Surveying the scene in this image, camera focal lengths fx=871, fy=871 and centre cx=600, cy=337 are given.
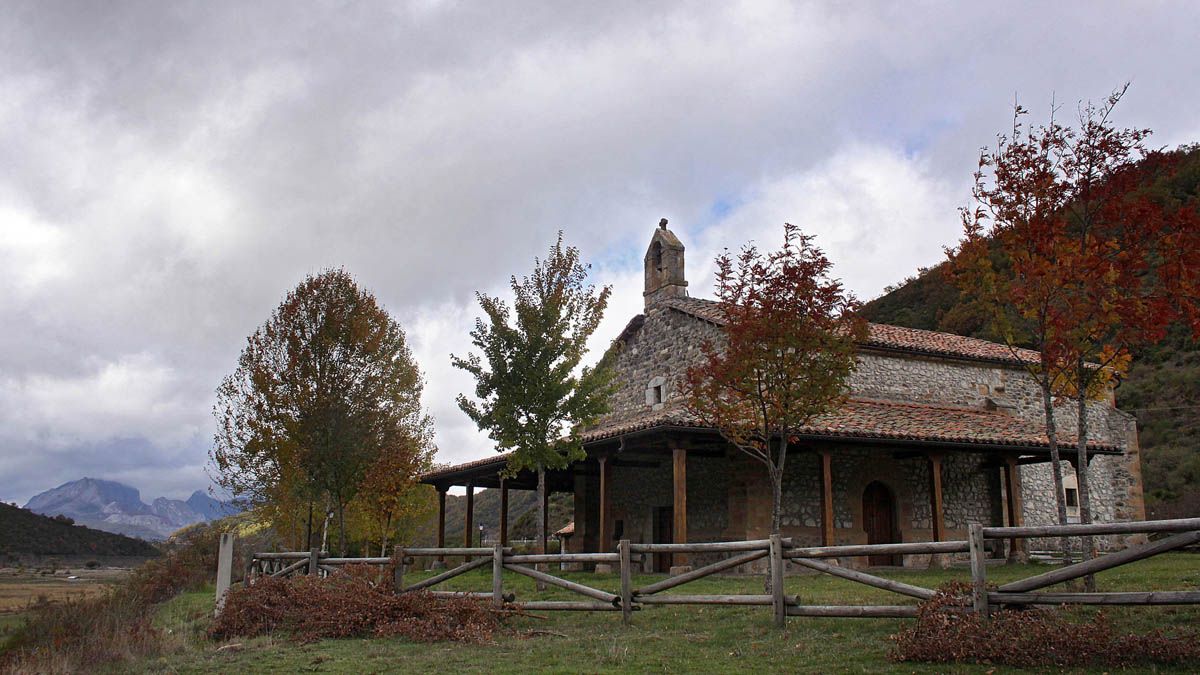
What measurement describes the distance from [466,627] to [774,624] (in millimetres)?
3859

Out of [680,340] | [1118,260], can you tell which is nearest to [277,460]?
[680,340]

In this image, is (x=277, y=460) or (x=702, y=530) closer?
(x=702, y=530)

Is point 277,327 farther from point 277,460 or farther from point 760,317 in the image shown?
point 760,317

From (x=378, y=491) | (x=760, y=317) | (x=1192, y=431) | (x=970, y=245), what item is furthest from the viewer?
(x=1192, y=431)

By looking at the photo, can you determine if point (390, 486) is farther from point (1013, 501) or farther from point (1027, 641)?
point (1027, 641)

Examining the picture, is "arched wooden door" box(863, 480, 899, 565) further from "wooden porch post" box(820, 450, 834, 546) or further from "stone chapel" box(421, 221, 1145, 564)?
"wooden porch post" box(820, 450, 834, 546)

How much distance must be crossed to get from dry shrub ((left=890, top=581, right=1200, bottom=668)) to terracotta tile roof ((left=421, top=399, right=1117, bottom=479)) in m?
8.05

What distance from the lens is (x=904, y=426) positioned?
20.2 metres

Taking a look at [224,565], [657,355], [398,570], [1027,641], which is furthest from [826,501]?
→ [224,565]

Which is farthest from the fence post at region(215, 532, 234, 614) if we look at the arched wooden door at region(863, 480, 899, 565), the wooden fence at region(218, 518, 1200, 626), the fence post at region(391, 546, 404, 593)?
the arched wooden door at region(863, 480, 899, 565)

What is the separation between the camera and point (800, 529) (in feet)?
66.5

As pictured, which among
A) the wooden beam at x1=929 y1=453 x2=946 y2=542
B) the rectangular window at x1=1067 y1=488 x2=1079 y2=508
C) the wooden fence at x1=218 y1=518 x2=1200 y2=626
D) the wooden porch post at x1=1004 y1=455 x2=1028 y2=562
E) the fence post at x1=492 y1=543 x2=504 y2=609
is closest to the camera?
the wooden fence at x1=218 y1=518 x2=1200 y2=626

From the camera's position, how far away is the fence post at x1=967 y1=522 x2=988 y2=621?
28.0 ft

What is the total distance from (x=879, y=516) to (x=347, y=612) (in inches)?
568
